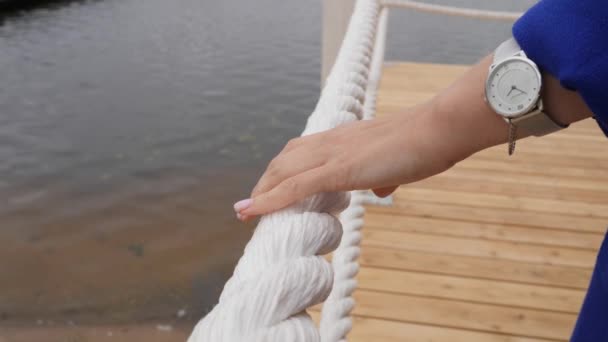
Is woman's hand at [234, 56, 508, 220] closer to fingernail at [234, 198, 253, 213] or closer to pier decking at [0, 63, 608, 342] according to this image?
fingernail at [234, 198, 253, 213]

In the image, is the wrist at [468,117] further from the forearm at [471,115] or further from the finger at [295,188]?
the finger at [295,188]

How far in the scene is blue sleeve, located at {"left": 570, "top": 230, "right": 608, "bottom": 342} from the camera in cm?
50

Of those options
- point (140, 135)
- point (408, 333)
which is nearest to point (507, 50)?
point (408, 333)

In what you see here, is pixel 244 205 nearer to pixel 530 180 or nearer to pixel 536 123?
pixel 536 123

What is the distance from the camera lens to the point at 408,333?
58.2 inches

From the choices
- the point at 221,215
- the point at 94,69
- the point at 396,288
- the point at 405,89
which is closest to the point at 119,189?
the point at 221,215

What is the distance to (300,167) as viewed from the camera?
2.21 feet

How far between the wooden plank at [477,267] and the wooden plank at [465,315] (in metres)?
0.15

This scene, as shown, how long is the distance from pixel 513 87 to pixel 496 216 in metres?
1.63

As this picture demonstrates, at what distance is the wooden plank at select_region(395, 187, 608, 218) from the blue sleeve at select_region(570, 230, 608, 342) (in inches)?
62.5

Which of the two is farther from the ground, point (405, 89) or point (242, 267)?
point (242, 267)

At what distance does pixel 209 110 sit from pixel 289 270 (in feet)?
28.2

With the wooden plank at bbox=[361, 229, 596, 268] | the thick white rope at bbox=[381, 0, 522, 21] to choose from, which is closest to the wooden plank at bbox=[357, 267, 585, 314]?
the wooden plank at bbox=[361, 229, 596, 268]

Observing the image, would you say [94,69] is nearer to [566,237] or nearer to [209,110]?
[209,110]
